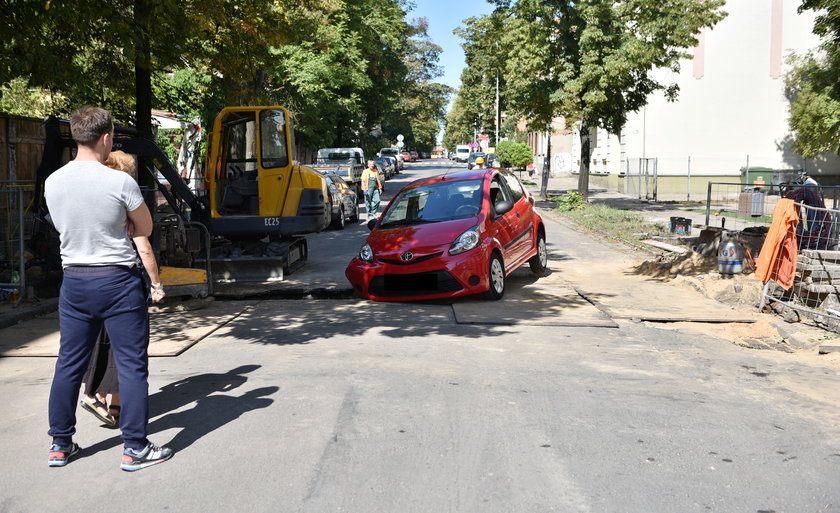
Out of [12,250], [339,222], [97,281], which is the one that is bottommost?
[339,222]

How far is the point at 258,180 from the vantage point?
528 inches

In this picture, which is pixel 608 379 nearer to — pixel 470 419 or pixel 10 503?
pixel 470 419

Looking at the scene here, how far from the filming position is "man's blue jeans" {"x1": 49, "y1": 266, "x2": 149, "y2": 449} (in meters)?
4.14

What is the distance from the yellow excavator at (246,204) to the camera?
11.7 meters

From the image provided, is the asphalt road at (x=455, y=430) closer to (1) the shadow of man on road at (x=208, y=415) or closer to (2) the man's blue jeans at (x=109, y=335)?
(1) the shadow of man on road at (x=208, y=415)

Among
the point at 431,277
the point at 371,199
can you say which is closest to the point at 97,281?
the point at 431,277

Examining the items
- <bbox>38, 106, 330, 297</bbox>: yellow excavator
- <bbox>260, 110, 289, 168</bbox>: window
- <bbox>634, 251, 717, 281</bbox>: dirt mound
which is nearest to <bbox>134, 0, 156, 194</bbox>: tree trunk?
<bbox>38, 106, 330, 297</bbox>: yellow excavator

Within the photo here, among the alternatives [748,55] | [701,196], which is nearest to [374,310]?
[701,196]

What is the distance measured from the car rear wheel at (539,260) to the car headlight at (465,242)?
8.19 ft

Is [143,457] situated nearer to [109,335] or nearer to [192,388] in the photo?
[109,335]

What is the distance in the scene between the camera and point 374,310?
9.54 metres

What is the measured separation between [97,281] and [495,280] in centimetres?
648

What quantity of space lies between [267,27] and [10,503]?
12901mm

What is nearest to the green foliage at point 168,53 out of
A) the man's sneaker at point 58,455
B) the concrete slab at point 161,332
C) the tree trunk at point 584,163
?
the concrete slab at point 161,332
